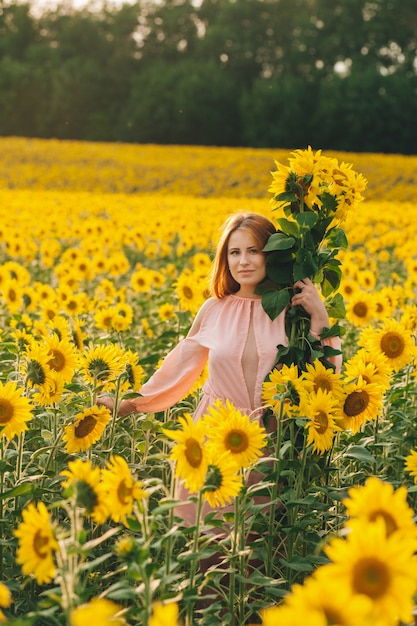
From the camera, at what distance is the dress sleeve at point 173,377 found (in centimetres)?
328

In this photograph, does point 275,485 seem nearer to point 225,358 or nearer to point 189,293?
point 225,358

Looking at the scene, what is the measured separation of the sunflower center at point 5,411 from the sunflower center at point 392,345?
1.62 metres

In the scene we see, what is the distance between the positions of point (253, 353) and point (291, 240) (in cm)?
49

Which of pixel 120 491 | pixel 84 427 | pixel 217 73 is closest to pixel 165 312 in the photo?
pixel 84 427

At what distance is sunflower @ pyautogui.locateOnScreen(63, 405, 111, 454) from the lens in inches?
106

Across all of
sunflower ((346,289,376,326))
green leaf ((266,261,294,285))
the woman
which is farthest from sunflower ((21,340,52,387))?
sunflower ((346,289,376,326))

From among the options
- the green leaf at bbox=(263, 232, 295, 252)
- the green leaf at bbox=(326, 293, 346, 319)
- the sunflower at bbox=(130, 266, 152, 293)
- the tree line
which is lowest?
the green leaf at bbox=(326, 293, 346, 319)

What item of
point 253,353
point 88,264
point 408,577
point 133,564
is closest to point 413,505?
point 253,353

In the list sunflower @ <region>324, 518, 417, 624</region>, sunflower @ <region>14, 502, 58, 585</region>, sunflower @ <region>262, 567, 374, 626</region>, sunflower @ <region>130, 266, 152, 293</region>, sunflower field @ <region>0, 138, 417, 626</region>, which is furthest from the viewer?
sunflower @ <region>130, 266, 152, 293</region>

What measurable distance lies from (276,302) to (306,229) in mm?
300

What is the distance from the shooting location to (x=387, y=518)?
144 cm

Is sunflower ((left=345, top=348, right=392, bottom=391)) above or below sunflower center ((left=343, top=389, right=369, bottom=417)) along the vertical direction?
above

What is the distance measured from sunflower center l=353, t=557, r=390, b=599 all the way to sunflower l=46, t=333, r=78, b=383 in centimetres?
188

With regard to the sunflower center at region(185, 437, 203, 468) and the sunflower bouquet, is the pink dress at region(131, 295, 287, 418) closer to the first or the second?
the sunflower bouquet
